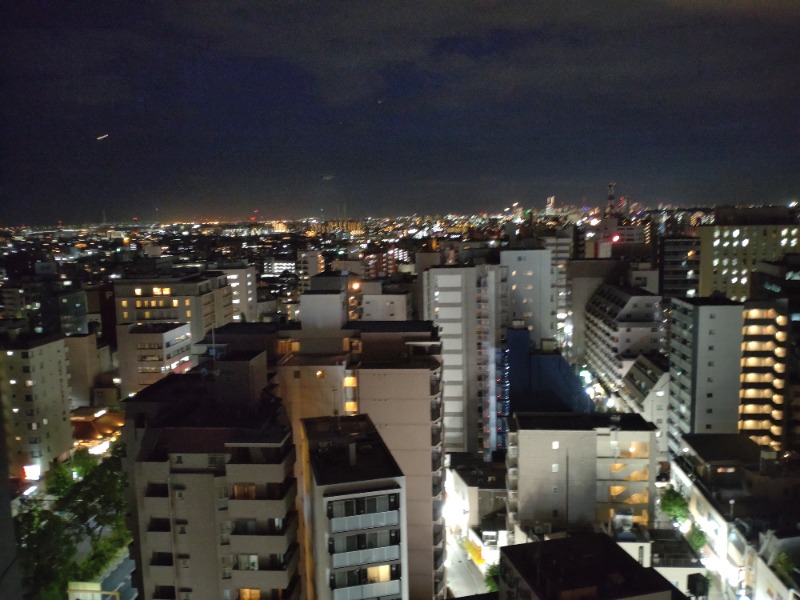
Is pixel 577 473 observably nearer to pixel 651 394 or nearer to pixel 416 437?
pixel 416 437

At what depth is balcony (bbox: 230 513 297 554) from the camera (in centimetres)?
482

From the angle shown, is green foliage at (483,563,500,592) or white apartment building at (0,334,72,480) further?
white apartment building at (0,334,72,480)

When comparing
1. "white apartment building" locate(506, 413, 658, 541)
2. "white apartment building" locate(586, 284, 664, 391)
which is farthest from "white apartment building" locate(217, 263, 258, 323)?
"white apartment building" locate(506, 413, 658, 541)

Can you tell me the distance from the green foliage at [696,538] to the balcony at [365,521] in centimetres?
572

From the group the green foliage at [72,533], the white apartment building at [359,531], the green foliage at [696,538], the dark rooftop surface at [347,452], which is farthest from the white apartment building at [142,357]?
the green foliage at [696,538]

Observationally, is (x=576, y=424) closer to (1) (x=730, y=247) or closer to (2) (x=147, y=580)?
(2) (x=147, y=580)

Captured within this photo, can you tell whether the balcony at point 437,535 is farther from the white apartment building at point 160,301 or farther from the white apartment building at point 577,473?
the white apartment building at point 160,301

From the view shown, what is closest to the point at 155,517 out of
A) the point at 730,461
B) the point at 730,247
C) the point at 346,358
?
the point at 346,358

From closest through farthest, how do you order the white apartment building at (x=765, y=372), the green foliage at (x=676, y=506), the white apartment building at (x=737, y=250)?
the green foliage at (x=676, y=506), the white apartment building at (x=765, y=372), the white apartment building at (x=737, y=250)

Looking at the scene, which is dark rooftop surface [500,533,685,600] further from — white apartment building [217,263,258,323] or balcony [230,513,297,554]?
white apartment building [217,263,258,323]

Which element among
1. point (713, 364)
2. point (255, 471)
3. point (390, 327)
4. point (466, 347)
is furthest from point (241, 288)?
point (255, 471)

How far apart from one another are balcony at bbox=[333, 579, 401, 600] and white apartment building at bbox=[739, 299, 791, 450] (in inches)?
402

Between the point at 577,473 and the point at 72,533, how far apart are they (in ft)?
21.7

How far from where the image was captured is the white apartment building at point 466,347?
40.0 ft
